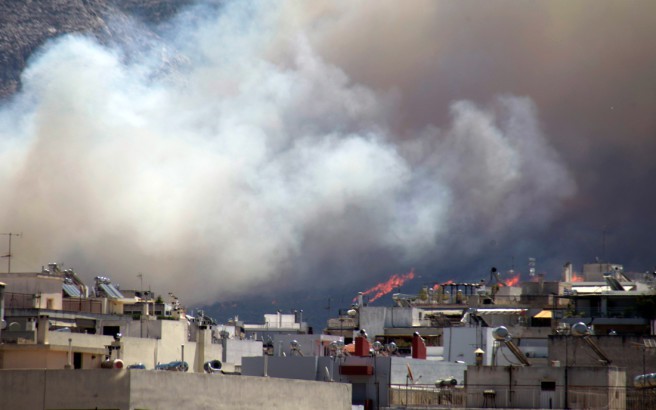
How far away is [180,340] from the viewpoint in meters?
92.6

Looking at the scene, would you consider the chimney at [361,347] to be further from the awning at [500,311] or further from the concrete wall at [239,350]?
the awning at [500,311]

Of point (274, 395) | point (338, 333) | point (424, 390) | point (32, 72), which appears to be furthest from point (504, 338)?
point (32, 72)

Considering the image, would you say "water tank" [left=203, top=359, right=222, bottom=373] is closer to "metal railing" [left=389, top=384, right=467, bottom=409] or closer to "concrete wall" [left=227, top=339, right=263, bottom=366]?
"metal railing" [left=389, top=384, right=467, bottom=409]

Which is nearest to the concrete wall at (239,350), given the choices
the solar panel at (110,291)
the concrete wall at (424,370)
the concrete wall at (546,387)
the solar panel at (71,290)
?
the solar panel at (71,290)

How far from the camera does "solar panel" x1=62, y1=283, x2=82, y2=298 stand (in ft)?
349

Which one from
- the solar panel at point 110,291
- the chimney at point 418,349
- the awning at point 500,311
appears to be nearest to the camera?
the chimney at point 418,349

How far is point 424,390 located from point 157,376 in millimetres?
24037

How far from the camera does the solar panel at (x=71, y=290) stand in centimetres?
10631

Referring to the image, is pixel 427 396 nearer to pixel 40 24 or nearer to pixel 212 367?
pixel 212 367

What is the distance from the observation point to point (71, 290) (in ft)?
353

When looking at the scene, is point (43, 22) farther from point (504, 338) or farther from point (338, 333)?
point (504, 338)

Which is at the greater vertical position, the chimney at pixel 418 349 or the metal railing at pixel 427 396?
the chimney at pixel 418 349

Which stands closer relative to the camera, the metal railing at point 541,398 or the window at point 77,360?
the metal railing at point 541,398

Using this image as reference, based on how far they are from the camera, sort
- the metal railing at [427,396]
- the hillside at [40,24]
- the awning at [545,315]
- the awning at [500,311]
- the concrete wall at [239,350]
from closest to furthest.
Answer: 1. the metal railing at [427,396]
2. the concrete wall at [239,350]
3. the awning at [545,315]
4. the awning at [500,311]
5. the hillside at [40,24]
